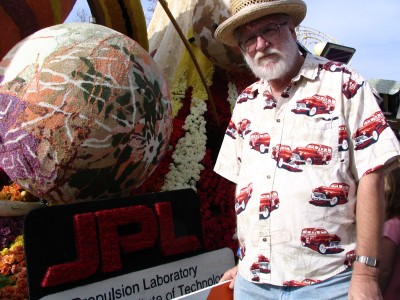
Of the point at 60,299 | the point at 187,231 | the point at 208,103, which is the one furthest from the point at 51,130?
the point at 208,103

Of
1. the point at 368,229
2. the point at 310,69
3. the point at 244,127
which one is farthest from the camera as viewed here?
the point at 244,127

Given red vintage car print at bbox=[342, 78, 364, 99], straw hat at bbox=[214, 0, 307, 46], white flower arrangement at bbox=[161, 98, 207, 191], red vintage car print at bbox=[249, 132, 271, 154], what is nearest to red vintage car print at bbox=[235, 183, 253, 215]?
red vintage car print at bbox=[249, 132, 271, 154]

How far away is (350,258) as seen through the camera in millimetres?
1618

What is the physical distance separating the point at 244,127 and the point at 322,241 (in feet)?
1.88

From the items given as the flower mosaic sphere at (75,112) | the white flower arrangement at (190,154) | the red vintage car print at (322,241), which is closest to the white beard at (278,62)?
the red vintage car print at (322,241)

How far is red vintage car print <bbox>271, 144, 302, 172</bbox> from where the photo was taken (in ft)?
5.49

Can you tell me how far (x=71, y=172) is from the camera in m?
2.36

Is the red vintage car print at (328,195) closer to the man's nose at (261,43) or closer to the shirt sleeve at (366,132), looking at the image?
the shirt sleeve at (366,132)

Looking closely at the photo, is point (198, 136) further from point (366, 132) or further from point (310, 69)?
point (366, 132)

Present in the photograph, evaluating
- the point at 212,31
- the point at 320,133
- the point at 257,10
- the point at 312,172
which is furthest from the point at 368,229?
the point at 212,31

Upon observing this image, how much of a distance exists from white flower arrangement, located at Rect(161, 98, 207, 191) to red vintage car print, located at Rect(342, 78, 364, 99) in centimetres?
201

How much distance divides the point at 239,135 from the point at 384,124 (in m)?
0.62

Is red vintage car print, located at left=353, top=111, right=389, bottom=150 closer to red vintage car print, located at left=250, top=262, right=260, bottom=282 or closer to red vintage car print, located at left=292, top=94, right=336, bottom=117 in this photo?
red vintage car print, located at left=292, top=94, right=336, bottom=117

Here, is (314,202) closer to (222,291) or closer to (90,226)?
(222,291)
